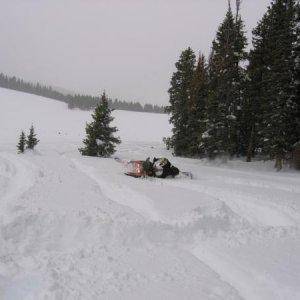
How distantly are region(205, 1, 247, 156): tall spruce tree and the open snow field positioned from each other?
1099 cm

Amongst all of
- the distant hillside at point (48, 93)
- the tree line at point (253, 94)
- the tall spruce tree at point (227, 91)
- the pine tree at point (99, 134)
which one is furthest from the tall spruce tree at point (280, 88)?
the distant hillside at point (48, 93)

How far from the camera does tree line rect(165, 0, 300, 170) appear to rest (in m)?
23.7

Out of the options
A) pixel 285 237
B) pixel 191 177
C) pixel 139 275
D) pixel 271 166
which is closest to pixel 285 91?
pixel 271 166

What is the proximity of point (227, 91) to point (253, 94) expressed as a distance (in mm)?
3136

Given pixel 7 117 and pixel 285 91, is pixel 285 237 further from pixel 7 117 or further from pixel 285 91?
pixel 7 117

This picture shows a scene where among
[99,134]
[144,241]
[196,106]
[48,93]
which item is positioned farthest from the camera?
[48,93]

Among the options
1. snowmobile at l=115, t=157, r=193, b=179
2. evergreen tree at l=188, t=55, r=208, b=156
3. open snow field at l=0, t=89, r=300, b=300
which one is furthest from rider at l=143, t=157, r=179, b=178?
evergreen tree at l=188, t=55, r=208, b=156

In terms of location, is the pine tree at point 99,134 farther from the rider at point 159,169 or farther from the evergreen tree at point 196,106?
the rider at point 159,169

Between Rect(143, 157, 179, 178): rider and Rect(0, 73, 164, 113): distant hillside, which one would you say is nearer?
Rect(143, 157, 179, 178): rider

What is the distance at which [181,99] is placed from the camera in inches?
1492

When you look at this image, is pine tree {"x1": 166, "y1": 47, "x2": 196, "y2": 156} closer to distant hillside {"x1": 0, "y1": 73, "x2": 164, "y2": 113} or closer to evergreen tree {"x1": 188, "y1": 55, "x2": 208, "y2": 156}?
evergreen tree {"x1": 188, "y1": 55, "x2": 208, "y2": 156}

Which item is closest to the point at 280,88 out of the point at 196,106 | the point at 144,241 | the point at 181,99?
the point at 196,106

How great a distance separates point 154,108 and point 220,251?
572 feet

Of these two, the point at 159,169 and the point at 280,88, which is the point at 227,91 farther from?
the point at 159,169
